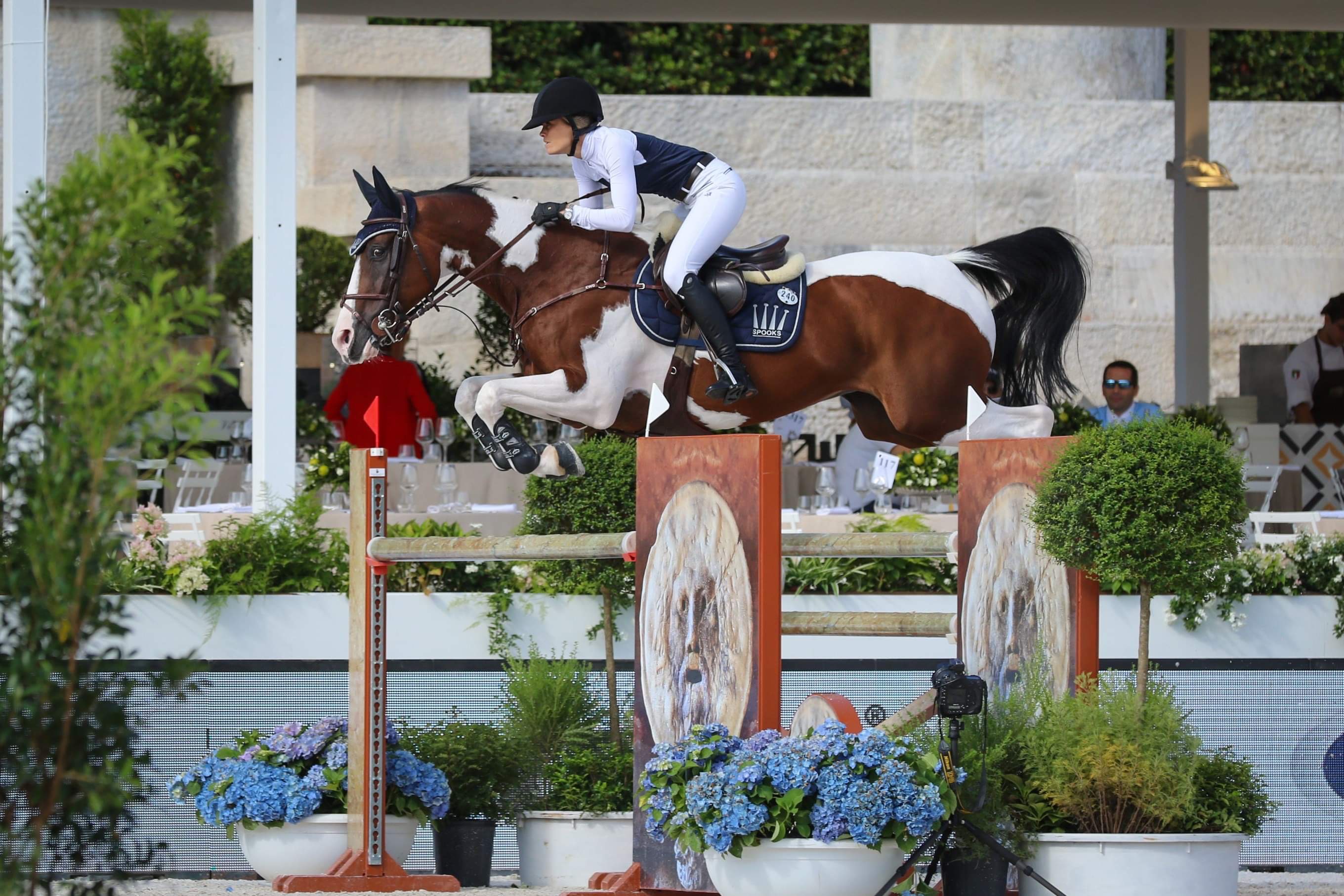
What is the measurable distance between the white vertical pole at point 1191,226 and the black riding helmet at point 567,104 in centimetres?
749

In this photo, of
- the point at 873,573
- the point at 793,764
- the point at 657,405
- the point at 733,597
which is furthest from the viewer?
the point at 873,573

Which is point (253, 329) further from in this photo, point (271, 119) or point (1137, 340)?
point (1137, 340)

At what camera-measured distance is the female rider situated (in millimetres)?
4957

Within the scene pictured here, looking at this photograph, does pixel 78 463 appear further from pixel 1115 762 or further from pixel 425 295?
pixel 425 295

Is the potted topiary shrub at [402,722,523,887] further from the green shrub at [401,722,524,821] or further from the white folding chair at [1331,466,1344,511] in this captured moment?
the white folding chair at [1331,466,1344,511]

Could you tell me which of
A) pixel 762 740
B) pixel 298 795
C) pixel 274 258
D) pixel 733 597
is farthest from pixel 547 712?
pixel 274 258

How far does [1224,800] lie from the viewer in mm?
4102

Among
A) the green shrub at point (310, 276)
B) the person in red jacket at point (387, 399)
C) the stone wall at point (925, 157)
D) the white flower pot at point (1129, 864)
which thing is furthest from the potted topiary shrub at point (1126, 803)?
the stone wall at point (925, 157)

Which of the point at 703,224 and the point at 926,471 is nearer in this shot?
the point at 703,224

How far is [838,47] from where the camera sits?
17859 millimetres

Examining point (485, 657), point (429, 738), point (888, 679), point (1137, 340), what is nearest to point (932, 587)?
point (888, 679)

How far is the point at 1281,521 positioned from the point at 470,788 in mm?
4540

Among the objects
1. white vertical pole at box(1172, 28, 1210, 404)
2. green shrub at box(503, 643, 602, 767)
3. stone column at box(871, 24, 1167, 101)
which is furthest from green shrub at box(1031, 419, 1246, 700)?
stone column at box(871, 24, 1167, 101)

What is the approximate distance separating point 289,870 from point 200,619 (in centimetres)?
191
